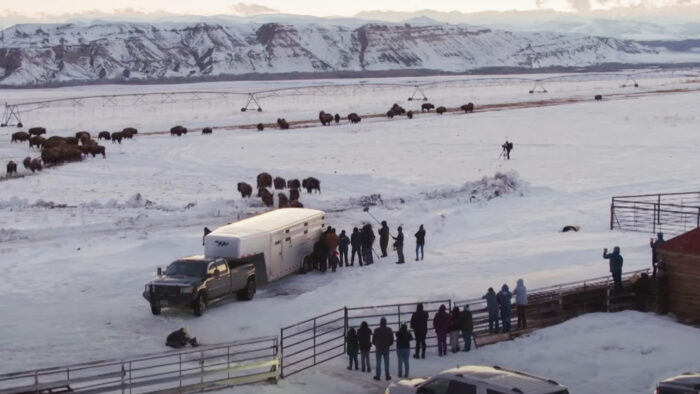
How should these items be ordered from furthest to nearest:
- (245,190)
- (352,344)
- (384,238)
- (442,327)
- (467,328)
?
1. (245,190)
2. (384,238)
3. (467,328)
4. (442,327)
5. (352,344)

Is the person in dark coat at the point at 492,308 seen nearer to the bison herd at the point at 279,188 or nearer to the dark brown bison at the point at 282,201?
the bison herd at the point at 279,188

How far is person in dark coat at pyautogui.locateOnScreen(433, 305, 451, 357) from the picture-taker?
1708cm

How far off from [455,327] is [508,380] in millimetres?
5438

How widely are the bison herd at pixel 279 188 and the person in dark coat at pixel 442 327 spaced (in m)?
17.1

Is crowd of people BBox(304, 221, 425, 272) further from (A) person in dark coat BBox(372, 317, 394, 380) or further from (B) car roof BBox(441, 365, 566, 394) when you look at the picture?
(B) car roof BBox(441, 365, 566, 394)

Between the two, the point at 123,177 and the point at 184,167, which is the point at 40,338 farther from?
the point at 184,167

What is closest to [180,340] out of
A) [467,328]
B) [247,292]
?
[247,292]

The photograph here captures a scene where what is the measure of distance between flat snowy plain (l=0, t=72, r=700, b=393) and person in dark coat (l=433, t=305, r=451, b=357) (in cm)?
37

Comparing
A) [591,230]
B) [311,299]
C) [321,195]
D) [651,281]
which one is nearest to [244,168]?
[321,195]

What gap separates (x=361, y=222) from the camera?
31750mm

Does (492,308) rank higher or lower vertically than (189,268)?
lower

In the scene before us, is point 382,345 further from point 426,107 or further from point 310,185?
point 426,107

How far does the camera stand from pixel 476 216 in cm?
3123

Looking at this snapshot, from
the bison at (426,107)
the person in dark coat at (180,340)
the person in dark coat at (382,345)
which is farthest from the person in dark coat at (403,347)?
the bison at (426,107)
